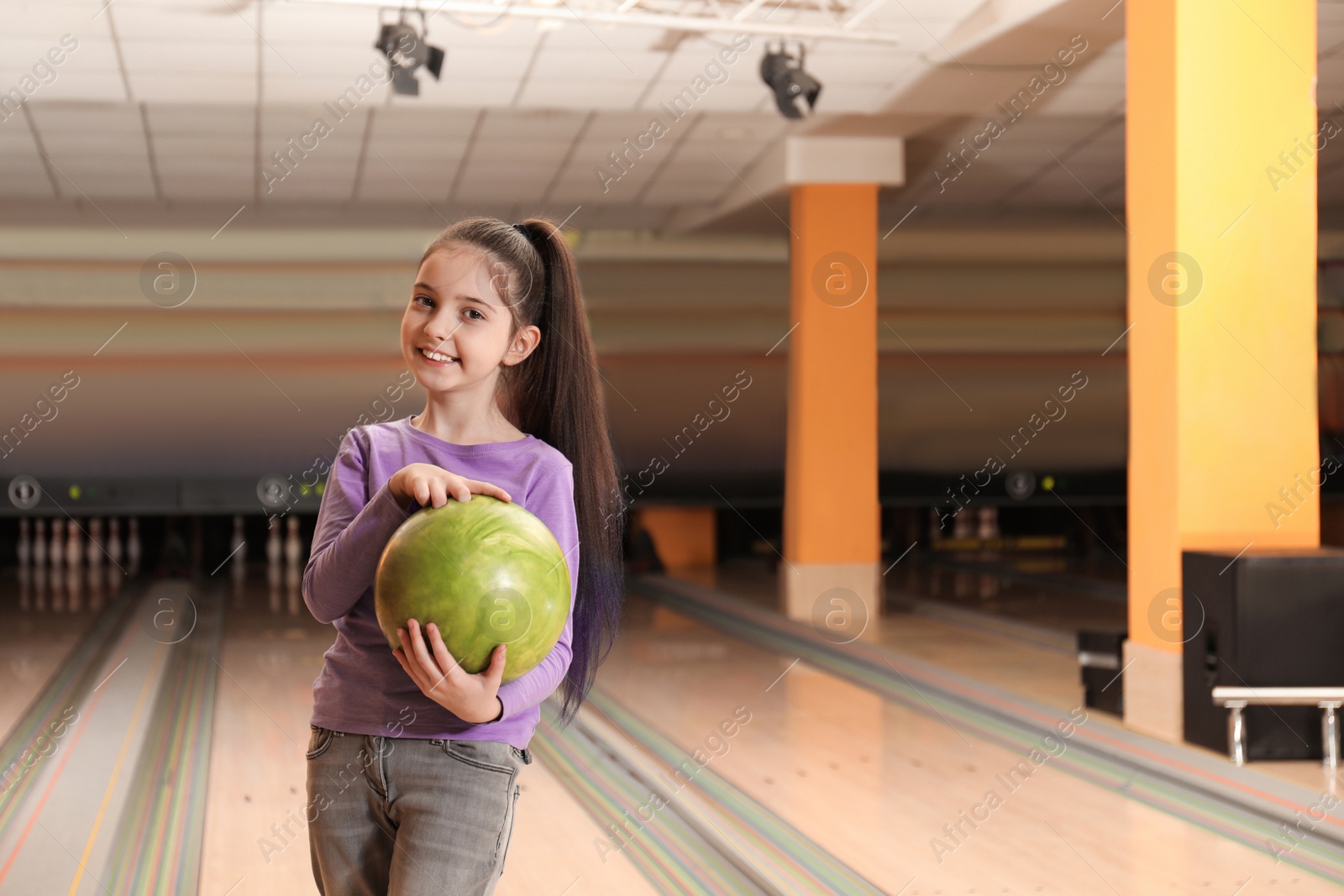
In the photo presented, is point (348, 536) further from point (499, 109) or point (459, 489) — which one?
point (499, 109)

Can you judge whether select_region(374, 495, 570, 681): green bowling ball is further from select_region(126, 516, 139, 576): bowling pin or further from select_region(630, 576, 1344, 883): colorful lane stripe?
select_region(126, 516, 139, 576): bowling pin

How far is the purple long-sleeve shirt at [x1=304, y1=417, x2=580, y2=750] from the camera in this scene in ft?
3.67

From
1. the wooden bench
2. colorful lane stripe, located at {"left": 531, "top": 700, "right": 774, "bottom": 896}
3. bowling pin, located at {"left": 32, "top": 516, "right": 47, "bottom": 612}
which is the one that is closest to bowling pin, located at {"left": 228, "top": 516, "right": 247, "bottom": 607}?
bowling pin, located at {"left": 32, "top": 516, "right": 47, "bottom": 612}

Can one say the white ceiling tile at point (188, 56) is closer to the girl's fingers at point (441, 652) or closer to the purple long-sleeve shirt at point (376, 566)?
the purple long-sleeve shirt at point (376, 566)

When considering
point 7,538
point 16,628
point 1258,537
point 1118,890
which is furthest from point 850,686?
point 7,538

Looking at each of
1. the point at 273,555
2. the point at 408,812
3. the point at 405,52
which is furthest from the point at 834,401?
the point at 408,812

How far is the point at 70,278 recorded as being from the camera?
27.8 ft

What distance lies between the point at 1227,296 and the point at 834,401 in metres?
3.45

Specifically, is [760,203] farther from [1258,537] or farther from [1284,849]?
[1284,849]

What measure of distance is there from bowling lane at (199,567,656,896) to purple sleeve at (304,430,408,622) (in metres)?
1.86

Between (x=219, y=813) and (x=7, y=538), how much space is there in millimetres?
7848

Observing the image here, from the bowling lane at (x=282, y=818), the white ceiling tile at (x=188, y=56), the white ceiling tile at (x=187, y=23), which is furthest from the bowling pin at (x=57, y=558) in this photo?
the white ceiling tile at (x=187, y=23)

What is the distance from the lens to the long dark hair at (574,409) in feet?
4.12

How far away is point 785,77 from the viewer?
5125 mm
